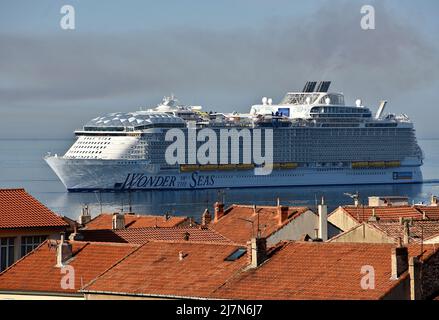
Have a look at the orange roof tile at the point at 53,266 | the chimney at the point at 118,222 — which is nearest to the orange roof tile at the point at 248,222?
the chimney at the point at 118,222

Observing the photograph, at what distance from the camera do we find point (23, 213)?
3216cm

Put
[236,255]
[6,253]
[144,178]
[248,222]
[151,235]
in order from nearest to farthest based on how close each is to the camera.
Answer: [236,255], [6,253], [151,235], [248,222], [144,178]

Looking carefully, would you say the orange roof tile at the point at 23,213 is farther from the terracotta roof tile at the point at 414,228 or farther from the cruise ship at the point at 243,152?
the cruise ship at the point at 243,152

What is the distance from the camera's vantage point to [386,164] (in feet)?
631

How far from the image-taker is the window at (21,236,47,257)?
32.1 metres

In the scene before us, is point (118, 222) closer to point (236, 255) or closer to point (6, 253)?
point (6, 253)

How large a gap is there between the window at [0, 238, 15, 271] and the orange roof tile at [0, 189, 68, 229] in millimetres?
420

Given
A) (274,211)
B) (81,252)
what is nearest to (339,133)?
(274,211)

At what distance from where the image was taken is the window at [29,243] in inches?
1262

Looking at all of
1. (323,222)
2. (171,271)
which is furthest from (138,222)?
(171,271)

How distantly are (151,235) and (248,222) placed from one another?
5.34 m

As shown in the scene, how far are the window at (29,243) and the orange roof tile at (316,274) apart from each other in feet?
24.6

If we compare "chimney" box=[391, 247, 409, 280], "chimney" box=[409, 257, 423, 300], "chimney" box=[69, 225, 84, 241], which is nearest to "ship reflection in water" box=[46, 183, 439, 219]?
"chimney" box=[69, 225, 84, 241]
